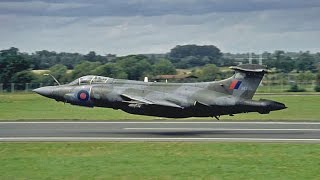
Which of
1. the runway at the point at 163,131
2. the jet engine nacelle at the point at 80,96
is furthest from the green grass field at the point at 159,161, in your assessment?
the jet engine nacelle at the point at 80,96

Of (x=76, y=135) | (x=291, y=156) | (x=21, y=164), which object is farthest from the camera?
(x=76, y=135)

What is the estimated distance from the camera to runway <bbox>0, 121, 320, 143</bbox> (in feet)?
93.0

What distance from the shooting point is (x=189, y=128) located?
1325 inches

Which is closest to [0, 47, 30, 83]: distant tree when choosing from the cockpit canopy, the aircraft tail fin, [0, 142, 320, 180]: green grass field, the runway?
the runway

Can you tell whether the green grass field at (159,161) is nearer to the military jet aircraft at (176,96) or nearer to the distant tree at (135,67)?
the military jet aircraft at (176,96)

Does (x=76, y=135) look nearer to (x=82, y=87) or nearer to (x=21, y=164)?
(x=82, y=87)

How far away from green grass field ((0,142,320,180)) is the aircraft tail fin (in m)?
5.52

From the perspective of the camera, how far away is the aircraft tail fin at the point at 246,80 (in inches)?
1201

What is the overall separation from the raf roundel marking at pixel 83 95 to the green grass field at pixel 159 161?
21.1 feet

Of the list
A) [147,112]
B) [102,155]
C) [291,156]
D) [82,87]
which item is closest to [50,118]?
[82,87]

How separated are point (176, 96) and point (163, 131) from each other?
82.3 inches

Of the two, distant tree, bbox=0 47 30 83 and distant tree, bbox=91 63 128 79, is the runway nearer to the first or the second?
distant tree, bbox=91 63 128 79

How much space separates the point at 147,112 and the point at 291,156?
1026 cm

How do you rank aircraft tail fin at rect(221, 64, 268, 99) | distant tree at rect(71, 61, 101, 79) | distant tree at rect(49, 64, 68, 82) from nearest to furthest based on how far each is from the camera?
aircraft tail fin at rect(221, 64, 268, 99), distant tree at rect(49, 64, 68, 82), distant tree at rect(71, 61, 101, 79)
